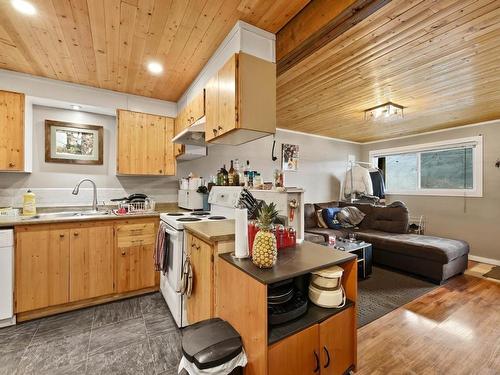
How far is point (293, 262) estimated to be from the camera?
136 centimetres

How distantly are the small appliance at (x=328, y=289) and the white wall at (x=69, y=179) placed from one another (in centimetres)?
270

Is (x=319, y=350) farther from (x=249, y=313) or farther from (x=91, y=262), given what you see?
(x=91, y=262)

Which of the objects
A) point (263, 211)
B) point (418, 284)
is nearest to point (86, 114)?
point (263, 211)

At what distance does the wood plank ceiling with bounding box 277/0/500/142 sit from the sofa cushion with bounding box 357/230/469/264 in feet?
6.36

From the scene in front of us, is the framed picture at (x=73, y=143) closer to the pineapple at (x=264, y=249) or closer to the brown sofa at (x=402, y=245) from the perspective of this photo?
the pineapple at (x=264, y=249)

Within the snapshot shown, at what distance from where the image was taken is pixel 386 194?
5547 mm

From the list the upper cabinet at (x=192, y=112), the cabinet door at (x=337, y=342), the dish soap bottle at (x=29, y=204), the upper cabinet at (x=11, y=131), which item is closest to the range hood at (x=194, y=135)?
the upper cabinet at (x=192, y=112)

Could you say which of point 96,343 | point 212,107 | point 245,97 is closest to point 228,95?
point 245,97

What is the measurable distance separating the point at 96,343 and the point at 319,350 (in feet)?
5.90

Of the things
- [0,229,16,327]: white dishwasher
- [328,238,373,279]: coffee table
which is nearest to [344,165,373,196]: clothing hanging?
[328,238,373,279]: coffee table

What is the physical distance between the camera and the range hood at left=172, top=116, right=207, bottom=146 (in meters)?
2.46

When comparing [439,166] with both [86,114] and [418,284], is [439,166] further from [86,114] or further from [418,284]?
[86,114]

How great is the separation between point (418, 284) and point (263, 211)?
117 inches

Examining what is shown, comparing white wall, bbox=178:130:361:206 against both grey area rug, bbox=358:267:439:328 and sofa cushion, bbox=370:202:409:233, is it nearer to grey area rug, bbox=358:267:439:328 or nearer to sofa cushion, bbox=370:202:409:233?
sofa cushion, bbox=370:202:409:233
